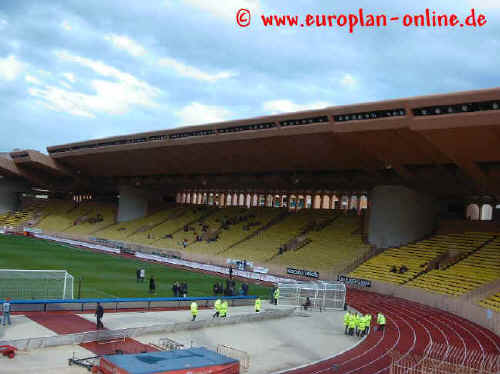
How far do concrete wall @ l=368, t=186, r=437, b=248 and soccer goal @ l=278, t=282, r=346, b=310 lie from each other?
15099mm

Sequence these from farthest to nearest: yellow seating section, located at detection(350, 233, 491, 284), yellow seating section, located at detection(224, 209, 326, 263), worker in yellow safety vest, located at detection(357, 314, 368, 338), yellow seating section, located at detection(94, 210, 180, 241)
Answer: yellow seating section, located at detection(94, 210, 180, 241)
yellow seating section, located at detection(224, 209, 326, 263)
yellow seating section, located at detection(350, 233, 491, 284)
worker in yellow safety vest, located at detection(357, 314, 368, 338)

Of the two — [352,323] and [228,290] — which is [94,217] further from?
[352,323]

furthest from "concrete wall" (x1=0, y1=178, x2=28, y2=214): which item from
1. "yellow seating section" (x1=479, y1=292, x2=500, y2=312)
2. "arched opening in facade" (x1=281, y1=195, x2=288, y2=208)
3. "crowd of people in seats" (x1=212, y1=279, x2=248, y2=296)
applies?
"yellow seating section" (x1=479, y1=292, x2=500, y2=312)

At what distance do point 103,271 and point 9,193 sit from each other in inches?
2144

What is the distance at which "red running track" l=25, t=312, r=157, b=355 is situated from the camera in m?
17.3

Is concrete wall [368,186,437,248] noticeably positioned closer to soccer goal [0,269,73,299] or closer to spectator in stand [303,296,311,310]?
spectator in stand [303,296,311,310]

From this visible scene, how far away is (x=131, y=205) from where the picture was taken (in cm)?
7188

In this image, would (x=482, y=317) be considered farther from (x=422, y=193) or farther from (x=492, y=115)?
(x=422, y=193)

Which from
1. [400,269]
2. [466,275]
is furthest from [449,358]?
[400,269]

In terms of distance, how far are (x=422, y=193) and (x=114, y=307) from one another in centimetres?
2758

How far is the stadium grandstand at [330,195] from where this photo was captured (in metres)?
30.3

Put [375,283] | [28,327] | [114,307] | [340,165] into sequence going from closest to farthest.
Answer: [28,327]
[114,307]
[375,283]
[340,165]

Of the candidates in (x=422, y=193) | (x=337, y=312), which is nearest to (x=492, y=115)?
(x=337, y=312)

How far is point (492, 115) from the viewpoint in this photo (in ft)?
84.5
